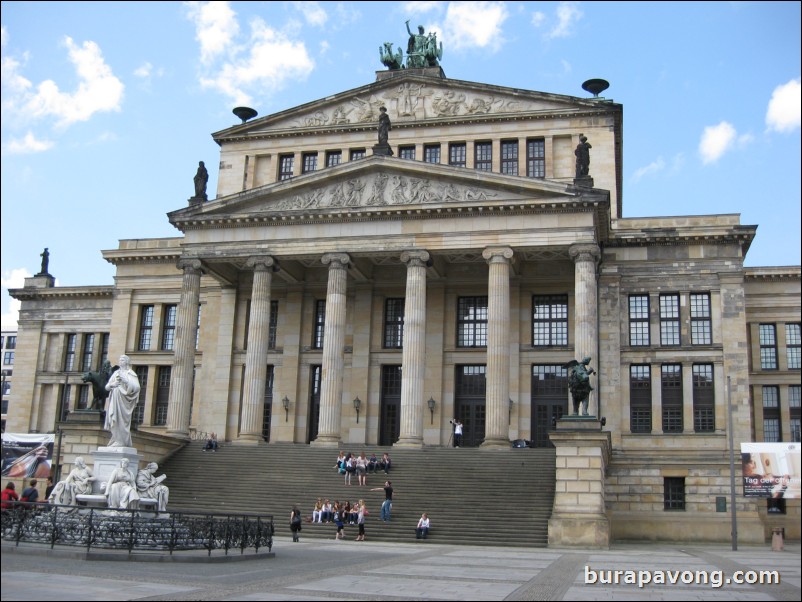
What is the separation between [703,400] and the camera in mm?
48719

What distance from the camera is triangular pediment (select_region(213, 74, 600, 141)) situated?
55.0m

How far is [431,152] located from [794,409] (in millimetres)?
28684

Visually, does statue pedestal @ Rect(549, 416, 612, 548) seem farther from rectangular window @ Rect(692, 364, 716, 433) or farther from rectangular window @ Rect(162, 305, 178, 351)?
rectangular window @ Rect(162, 305, 178, 351)

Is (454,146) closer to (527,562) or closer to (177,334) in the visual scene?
(177,334)

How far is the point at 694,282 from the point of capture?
4997 cm

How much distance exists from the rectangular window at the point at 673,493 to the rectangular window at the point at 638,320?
752 cm

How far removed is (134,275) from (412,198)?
72.1ft

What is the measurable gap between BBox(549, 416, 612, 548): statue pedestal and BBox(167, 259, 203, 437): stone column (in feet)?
72.6

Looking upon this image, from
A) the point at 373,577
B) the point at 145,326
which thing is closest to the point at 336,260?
the point at 145,326

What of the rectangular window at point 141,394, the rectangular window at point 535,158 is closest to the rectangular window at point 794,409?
the rectangular window at point 535,158

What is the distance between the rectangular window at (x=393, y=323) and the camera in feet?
174

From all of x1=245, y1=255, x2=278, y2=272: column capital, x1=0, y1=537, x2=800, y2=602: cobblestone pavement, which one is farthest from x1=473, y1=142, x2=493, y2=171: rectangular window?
x1=0, y1=537, x2=800, y2=602: cobblestone pavement

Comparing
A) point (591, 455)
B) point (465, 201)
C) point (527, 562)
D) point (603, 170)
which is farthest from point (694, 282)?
point (527, 562)

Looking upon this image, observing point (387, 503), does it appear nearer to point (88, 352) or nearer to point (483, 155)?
point (483, 155)
